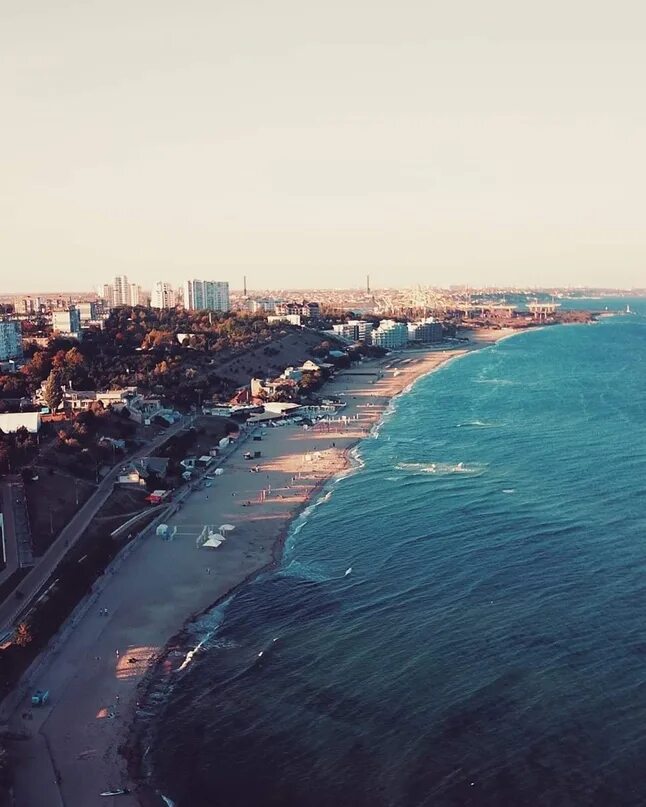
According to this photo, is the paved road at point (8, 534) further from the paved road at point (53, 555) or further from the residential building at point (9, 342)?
the residential building at point (9, 342)

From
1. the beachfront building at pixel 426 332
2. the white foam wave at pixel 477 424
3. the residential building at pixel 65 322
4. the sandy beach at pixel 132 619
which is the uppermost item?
the residential building at pixel 65 322

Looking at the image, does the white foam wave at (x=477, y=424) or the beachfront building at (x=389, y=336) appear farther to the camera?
the beachfront building at (x=389, y=336)

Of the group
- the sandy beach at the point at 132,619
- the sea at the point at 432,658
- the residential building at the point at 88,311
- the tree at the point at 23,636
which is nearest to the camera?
the sea at the point at 432,658

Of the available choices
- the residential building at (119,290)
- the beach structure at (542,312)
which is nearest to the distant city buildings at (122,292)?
the residential building at (119,290)

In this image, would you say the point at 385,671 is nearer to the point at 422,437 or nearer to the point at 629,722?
the point at 629,722

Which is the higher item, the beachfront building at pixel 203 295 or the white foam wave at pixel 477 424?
the beachfront building at pixel 203 295

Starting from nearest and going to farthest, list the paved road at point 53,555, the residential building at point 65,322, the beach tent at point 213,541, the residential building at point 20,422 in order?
the paved road at point 53,555
the beach tent at point 213,541
the residential building at point 20,422
the residential building at point 65,322
